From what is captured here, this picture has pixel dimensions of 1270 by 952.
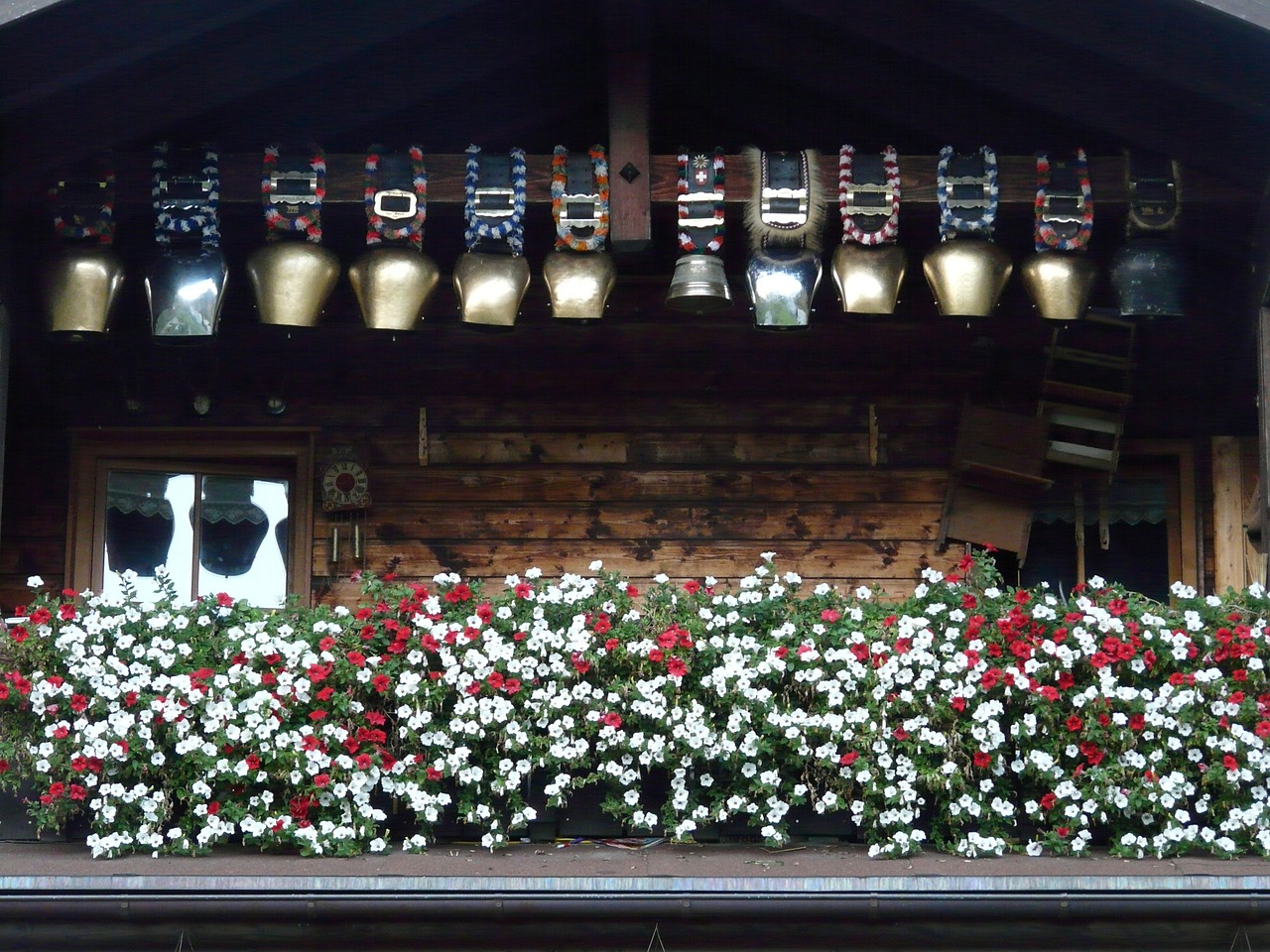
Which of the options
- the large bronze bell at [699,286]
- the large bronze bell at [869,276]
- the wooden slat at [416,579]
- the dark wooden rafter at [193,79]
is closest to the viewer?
the dark wooden rafter at [193,79]

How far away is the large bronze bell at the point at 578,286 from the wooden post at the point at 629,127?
110 mm

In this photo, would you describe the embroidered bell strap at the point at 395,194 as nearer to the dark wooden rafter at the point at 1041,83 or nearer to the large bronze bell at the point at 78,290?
the large bronze bell at the point at 78,290

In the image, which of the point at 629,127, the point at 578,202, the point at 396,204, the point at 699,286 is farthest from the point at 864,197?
the point at 396,204

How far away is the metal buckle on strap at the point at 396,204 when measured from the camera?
5.71 meters

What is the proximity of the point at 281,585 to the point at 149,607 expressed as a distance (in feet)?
5.82

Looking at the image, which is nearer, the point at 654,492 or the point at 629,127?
the point at 629,127

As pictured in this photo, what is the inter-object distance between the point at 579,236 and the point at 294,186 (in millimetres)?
1039

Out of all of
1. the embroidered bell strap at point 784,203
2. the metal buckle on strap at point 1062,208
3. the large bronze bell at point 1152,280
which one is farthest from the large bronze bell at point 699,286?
the large bronze bell at point 1152,280

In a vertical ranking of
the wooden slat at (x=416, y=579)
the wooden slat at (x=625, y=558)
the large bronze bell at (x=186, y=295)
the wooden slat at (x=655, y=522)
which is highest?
the large bronze bell at (x=186, y=295)

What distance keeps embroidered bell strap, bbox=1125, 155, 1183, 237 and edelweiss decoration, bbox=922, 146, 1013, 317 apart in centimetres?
49

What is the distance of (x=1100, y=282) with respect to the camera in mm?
7293

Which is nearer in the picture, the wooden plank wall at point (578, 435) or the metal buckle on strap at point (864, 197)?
the metal buckle on strap at point (864, 197)

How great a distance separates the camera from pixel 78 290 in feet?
18.7

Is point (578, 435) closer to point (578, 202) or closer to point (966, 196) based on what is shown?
point (578, 202)
